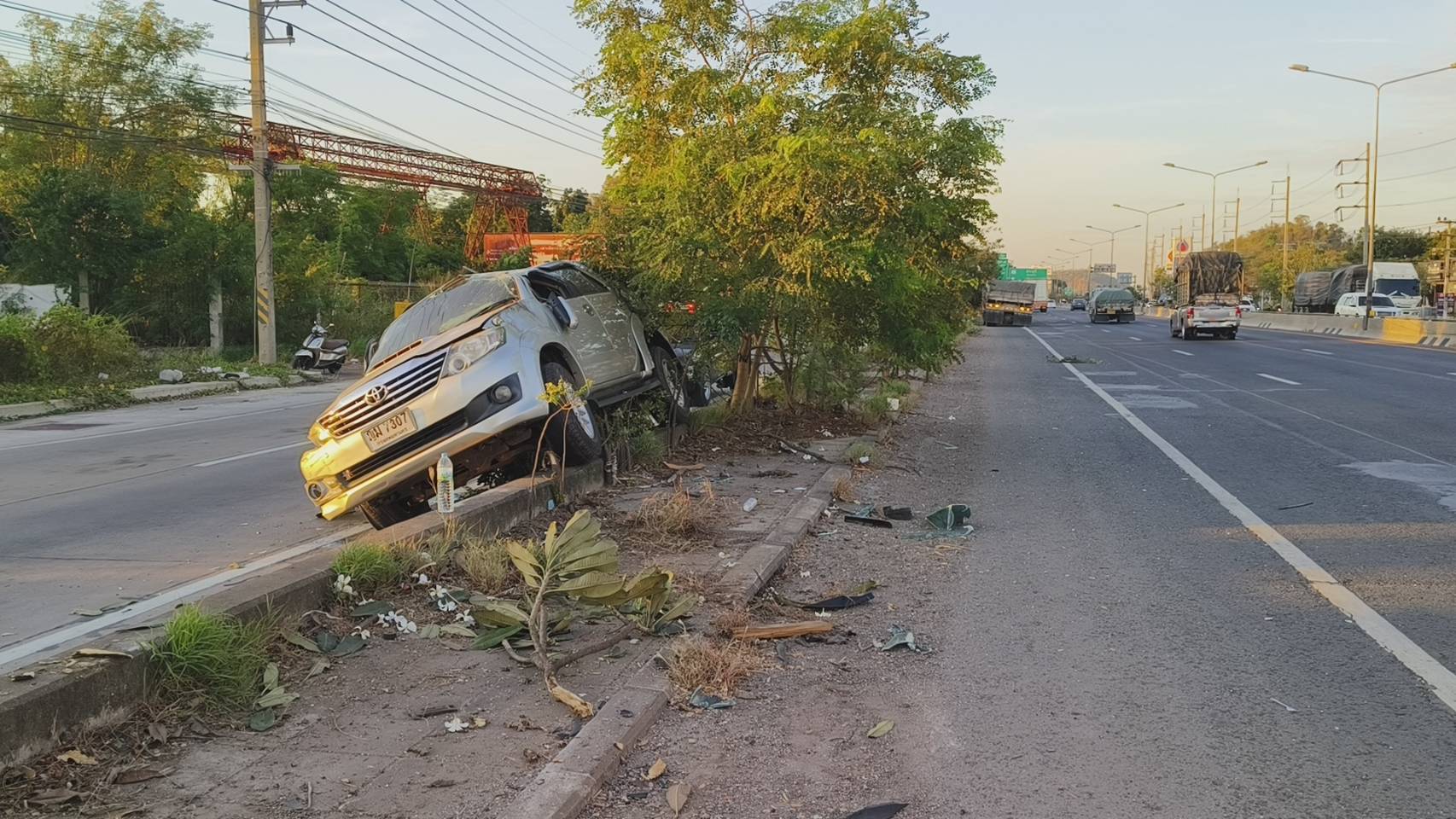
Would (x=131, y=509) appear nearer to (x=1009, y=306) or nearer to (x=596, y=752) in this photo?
(x=596, y=752)

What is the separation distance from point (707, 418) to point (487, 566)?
253 inches

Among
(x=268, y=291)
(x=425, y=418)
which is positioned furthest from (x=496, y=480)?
(x=268, y=291)

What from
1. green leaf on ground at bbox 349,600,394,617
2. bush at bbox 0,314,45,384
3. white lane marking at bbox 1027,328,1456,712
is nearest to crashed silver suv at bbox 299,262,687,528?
green leaf on ground at bbox 349,600,394,617

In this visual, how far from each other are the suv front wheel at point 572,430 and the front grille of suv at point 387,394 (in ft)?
3.00

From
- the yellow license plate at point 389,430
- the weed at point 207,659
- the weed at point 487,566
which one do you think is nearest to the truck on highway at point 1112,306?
the yellow license plate at point 389,430

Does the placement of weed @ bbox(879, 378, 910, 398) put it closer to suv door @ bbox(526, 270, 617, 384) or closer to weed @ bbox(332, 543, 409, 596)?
suv door @ bbox(526, 270, 617, 384)

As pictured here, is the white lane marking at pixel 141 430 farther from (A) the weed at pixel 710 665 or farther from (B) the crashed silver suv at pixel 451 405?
(A) the weed at pixel 710 665

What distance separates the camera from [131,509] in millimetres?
8969

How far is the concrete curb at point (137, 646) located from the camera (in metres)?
3.74

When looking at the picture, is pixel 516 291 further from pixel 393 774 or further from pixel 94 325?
pixel 94 325

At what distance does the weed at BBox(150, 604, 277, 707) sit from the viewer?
4375 millimetres

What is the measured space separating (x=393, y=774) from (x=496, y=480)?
5183mm

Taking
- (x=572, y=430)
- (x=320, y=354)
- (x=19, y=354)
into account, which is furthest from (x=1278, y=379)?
(x=19, y=354)

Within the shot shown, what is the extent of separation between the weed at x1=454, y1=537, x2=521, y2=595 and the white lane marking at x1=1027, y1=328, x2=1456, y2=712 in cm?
440
